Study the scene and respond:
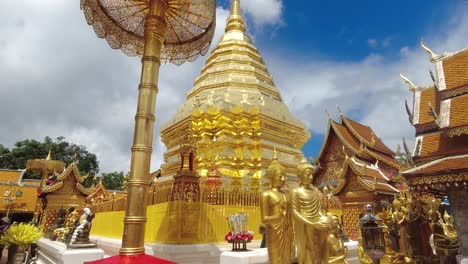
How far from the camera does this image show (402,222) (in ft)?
25.3

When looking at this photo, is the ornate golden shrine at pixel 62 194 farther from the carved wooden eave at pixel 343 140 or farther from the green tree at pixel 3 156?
the green tree at pixel 3 156

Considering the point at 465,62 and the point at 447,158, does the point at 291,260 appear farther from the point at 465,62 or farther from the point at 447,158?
the point at 465,62

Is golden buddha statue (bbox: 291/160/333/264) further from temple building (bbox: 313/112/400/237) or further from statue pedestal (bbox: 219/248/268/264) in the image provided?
temple building (bbox: 313/112/400/237)

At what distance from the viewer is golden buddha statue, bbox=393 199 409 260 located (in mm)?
7715

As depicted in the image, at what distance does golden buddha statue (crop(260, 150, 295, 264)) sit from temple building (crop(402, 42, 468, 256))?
568 centimetres

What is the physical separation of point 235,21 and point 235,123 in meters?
7.30

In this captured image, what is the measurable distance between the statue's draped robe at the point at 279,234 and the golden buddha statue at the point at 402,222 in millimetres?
4311

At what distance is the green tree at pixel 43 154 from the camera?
37.6 m

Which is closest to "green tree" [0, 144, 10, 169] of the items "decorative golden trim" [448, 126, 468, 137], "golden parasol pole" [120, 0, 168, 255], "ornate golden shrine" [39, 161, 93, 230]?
"ornate golden shrine" [39, 161, 93, 230]

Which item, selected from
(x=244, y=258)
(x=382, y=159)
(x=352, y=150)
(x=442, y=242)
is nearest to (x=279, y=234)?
(x=244, y=258)

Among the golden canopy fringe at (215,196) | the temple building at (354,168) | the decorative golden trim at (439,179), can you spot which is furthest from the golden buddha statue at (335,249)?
the temple building at (354,168)

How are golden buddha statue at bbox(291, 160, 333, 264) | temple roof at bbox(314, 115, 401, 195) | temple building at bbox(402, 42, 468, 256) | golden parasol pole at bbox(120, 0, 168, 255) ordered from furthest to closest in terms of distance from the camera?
temple roof at bbox(314, 115, 401, 195)
temple building at bbox(402, 42, 468, 256)
golden buddha statue at bbox(291, 160, 333, 264)
golden parasol pole at bbox(120, 0, 168, 255)

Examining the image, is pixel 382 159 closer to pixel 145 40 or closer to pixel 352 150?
pixel 352 150

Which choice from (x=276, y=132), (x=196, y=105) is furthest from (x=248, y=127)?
(x=196, y=105)
